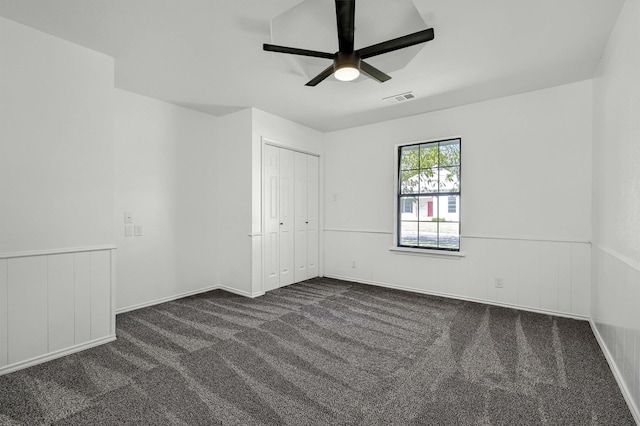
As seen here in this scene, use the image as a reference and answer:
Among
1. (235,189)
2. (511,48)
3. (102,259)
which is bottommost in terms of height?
(102,259)

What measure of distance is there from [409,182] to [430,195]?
38 centimetres

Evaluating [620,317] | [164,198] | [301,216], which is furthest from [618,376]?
[164,198]

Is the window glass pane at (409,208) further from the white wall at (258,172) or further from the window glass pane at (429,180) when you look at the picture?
the white wall at (258,172)

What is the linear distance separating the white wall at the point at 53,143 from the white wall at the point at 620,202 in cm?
396

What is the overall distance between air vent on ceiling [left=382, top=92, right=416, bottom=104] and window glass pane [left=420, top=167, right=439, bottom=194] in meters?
1.11

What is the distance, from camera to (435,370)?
7.55ft

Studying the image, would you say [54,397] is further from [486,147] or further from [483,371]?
[486,147]

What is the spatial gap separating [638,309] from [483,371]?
3.37 ft

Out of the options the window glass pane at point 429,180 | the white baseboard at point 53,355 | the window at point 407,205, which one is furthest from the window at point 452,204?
the white baseboard at point 53,355

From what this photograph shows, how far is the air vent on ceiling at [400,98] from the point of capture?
11.9 feet

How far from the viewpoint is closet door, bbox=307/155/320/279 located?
5.17 meters

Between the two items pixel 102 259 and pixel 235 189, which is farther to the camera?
pixel 235 189

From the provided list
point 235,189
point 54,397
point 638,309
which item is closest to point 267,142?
point 235,189

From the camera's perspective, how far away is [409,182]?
14.9ft
